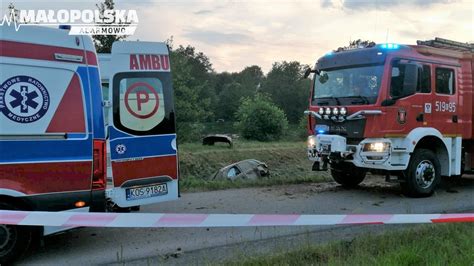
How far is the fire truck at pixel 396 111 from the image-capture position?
866 centimetres

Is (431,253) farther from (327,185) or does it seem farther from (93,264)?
(327,185)

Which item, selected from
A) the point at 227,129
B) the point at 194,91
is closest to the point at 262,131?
the point at 194,91

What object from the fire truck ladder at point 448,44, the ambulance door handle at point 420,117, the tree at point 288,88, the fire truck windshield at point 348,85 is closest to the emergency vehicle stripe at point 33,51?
the fire truck windshield at point 348,85

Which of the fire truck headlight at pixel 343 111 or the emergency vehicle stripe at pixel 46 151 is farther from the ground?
the fire truck headlight at pixel 343 111

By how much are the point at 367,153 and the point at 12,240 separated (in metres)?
6.09

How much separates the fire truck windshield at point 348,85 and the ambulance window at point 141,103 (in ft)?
13.3

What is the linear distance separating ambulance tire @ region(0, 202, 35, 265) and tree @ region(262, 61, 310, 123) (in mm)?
77301

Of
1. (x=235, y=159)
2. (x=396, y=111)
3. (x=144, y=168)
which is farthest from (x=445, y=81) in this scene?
(x=235, y=159)

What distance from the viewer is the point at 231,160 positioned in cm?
2388

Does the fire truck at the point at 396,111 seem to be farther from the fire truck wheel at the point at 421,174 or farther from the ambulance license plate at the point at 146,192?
the ambulance license plate at the point at 146,192

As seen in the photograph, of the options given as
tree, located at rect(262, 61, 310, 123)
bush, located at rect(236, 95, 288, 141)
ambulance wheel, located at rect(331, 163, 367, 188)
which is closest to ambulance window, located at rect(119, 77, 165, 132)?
ambulance wheel, located at rect(331, 163, 367, 188)

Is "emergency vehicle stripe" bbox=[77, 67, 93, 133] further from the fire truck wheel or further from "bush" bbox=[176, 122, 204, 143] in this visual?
"bush" bbox=[176, 122, 204, 143]

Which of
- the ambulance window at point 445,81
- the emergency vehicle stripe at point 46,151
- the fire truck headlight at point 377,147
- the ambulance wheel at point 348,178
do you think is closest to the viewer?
the emergency vehicle stripe at point 46,151

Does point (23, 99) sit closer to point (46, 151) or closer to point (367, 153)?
point (46, 151)
